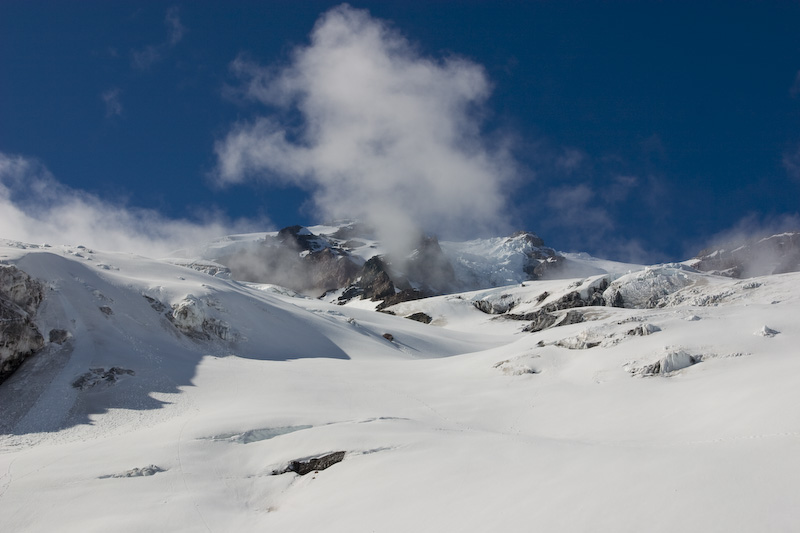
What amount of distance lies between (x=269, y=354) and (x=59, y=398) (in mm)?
16569

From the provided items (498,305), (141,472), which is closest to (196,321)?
(141,472)

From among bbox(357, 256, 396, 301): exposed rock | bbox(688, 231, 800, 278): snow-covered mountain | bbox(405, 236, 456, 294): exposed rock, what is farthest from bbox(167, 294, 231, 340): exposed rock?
bbox(688, 231, 800, 278): snow-covered mountain

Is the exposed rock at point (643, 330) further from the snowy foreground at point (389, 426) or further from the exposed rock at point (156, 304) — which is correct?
the exposed rock at point (156, 304)

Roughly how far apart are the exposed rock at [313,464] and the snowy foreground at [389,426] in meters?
0.21

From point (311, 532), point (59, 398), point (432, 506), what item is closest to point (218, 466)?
point (311, 532)

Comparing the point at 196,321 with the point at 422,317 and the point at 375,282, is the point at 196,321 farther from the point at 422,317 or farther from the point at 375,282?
the point at 375,282

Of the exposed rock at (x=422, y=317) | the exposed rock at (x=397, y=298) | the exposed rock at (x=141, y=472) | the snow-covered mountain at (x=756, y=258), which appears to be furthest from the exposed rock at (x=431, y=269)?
the exposed rock at (x=141, y=472)

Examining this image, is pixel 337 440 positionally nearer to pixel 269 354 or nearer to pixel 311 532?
pixel 311 532

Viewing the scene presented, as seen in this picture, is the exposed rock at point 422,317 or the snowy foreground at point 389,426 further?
the exposed rock at point 422,317

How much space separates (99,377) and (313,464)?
1566cm

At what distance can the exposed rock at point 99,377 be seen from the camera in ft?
78.3

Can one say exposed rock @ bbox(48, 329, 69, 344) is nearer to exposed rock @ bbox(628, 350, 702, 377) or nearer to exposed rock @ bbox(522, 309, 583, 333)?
exposed rock @ bbox(628, 350, 702, 377)

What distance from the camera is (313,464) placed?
50.3 ft

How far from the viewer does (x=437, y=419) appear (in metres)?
20.2
